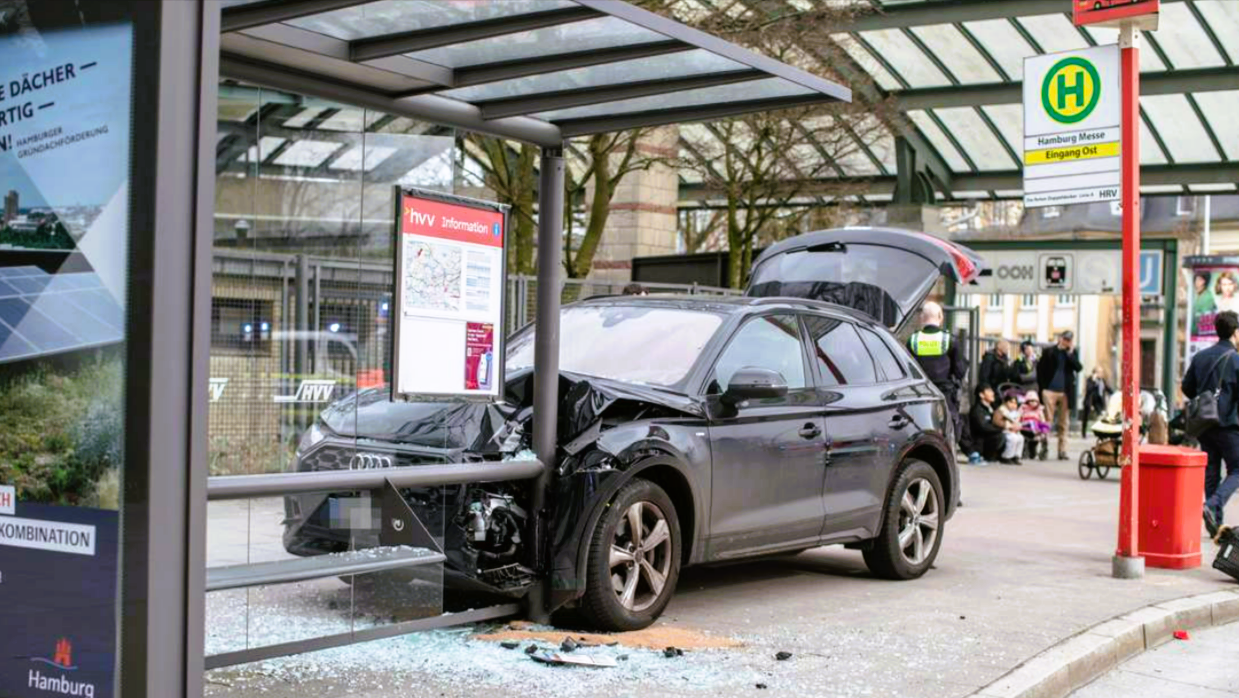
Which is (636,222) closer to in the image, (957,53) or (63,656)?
(957,53)

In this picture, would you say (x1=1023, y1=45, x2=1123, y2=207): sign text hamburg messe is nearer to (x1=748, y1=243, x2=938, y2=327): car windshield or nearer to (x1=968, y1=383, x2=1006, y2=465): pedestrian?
(x1=748, y1=243, x2=938, y2=327): car windshield

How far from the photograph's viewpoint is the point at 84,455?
3990mm

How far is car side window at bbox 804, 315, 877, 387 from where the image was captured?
27.8 feet

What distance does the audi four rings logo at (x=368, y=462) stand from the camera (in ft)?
20.4

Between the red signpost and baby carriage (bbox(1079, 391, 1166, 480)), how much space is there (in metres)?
8.15

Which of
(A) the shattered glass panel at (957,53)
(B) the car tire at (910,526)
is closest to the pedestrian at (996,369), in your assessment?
(A) the shattered glass panel at (957,53)

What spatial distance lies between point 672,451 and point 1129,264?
4089 millimetres

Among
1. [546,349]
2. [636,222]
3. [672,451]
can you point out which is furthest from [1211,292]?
[546,349]

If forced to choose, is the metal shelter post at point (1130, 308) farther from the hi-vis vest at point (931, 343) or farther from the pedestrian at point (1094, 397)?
the pedestrian at point (1094, 397)

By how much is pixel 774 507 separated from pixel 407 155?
9.49ft

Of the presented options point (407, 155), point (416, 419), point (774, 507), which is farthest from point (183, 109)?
point (774, 507)

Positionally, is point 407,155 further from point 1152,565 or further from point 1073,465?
point 1073,465

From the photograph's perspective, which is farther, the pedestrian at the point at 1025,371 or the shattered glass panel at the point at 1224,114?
the shattered glass panel at the point at 1224,114

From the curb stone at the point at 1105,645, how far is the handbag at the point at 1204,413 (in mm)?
2474
